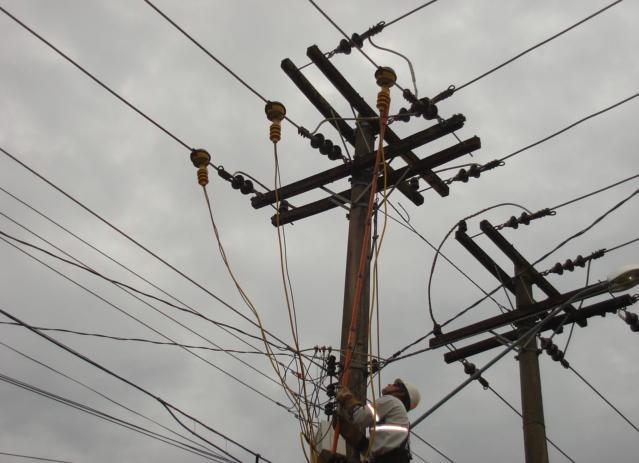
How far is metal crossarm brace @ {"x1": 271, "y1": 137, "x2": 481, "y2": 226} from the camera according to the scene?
25.4ft

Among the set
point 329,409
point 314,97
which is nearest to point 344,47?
point 314,97

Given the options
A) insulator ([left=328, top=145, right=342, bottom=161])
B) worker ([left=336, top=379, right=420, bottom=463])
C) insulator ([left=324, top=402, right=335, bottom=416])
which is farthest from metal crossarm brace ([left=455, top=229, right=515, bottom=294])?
worker ([left=336, top=379, right=420, bottom=463])

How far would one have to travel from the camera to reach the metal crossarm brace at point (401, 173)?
773 centimetres

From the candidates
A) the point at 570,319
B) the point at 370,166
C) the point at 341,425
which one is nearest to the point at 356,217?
the point at 370,166

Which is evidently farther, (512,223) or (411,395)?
(512,223)

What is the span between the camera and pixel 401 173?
803 cm

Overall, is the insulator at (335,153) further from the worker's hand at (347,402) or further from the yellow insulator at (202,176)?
the worker's hand at (347,402)

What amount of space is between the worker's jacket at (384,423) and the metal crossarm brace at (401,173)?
251 centimetres

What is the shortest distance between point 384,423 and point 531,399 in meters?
4.43

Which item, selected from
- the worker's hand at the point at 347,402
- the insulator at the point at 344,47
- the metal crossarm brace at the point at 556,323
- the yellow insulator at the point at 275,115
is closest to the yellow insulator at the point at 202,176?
the yellow insulator at the point at 275,115

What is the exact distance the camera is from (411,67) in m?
7.88

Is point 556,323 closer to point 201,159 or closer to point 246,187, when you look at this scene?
point 246,187

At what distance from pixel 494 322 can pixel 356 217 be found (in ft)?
11.5

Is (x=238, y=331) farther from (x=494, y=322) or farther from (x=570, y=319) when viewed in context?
(x=570, y=319)
